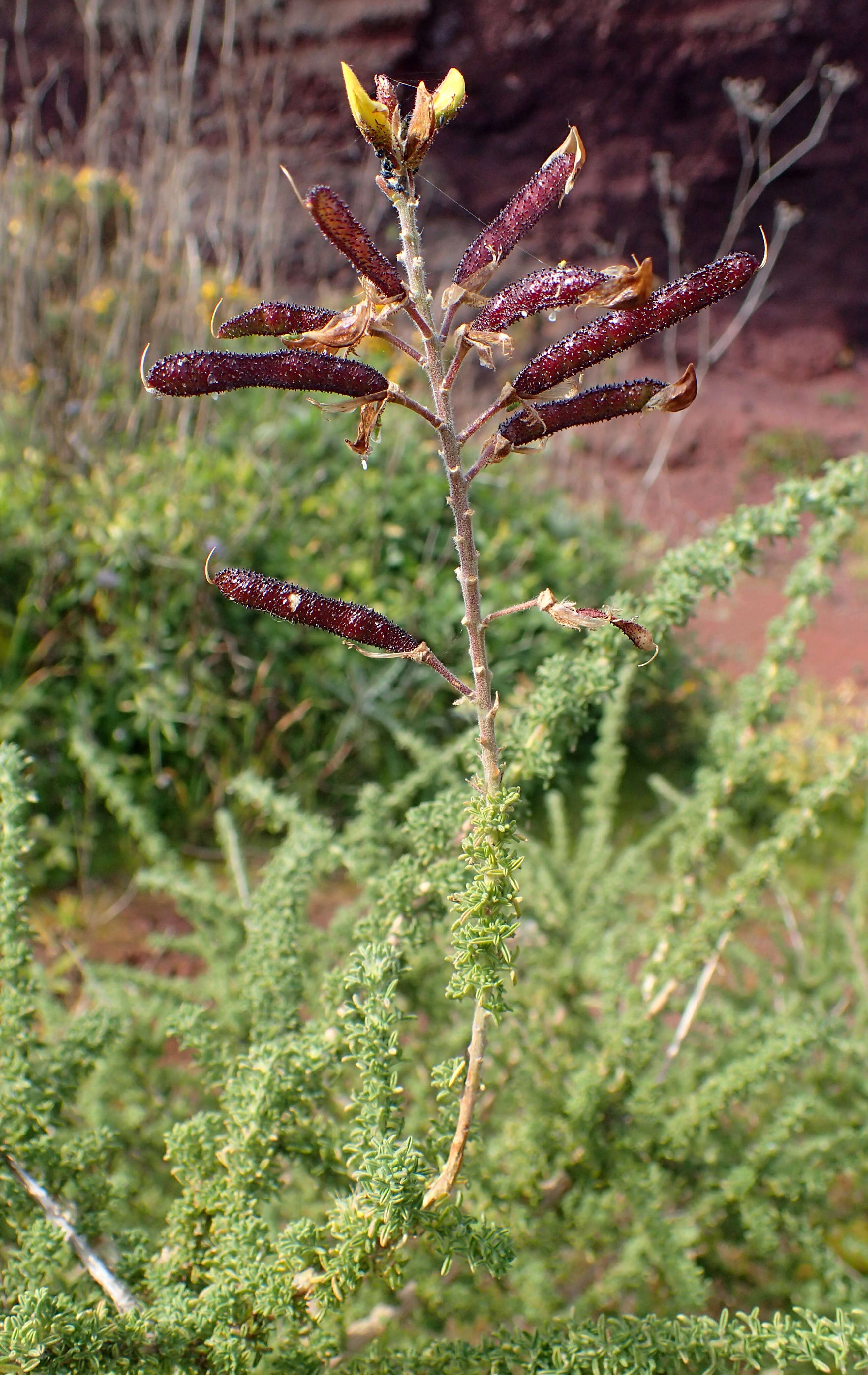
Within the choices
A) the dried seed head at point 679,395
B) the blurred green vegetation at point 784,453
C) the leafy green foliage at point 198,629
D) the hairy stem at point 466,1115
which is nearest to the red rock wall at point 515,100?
the blurred green vegetation at point 784,453

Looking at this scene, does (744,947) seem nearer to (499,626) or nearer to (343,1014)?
(343,1014)

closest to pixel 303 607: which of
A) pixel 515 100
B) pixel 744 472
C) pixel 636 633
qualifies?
pixel 636 633

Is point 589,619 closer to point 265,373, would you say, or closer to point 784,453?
point 265,373

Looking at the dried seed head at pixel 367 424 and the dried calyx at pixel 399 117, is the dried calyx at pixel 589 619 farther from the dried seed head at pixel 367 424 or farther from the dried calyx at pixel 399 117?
the dried calyx at pixel 399 117

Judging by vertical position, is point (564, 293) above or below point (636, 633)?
above

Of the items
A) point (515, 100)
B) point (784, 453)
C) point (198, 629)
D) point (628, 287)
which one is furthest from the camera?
point (784, 453)

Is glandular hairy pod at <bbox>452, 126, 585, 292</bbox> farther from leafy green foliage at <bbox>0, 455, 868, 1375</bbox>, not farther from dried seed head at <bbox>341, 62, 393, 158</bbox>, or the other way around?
leafy green foliage at <bbox>0, 455, 868, 1375</bbox>

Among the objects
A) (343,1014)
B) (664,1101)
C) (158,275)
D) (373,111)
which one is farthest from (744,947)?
(158,275)
